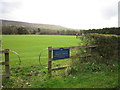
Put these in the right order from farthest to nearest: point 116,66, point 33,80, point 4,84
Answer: point 116,66 < point 33,80 < point 4,84

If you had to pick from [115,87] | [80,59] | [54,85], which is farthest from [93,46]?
[54,85]

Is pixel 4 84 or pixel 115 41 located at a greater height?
pixel 115 41

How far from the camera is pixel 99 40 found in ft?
22.7

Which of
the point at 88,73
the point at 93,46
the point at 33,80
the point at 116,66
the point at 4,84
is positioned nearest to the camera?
the point at 4,84

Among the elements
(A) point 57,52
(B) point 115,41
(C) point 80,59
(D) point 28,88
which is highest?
(B) point 115,41

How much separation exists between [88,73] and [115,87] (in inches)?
56.0

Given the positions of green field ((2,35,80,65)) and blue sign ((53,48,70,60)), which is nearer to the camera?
blue sign ((53,48,70,60))

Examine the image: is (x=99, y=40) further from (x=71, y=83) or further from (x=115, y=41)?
(x=71, y=83)

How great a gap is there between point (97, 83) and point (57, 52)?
2100 mm

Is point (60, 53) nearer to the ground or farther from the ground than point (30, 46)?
farther from the ground

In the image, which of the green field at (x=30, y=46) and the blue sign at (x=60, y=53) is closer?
the blue sign at (x=60, y=53)

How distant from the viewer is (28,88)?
383 cm

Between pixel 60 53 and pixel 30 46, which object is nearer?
pixel 60 53

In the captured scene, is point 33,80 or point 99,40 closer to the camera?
point 33,80
